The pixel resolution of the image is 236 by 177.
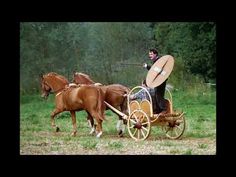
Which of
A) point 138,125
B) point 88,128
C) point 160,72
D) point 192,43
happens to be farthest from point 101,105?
point 192,43

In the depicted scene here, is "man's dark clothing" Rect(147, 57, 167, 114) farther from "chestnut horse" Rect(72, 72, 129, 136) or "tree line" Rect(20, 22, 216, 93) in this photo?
"chestnut horse" Rect(72, 72, 129, 136)

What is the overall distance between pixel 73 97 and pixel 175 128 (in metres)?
1.22

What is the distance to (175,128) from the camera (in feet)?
94.1

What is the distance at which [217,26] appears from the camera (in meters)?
28.4

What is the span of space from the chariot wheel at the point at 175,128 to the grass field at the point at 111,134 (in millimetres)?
58

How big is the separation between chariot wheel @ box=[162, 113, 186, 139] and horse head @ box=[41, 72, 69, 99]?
1276mm

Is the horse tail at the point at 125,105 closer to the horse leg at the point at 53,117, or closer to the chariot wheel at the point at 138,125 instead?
the chariot wheel at the point at 138,125

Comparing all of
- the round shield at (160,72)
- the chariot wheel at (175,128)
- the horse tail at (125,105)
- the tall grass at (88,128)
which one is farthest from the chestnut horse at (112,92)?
the chariot wheel at (175,128)

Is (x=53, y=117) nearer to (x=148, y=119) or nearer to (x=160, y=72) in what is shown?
(x=148, y=119)
